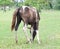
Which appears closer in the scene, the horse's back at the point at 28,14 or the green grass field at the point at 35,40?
the green grass field at the point at 35,40

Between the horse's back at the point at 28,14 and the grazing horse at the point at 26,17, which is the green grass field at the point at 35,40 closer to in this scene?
the grazing horse at the point at 26,17

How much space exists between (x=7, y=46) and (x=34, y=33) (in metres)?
1.65

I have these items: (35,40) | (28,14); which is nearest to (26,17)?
Answer: (28,14)

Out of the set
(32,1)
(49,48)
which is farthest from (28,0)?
(49,48)

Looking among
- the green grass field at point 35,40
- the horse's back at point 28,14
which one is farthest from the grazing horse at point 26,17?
the green grass field at point 35,40

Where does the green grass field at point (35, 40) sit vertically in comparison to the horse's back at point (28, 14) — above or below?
below

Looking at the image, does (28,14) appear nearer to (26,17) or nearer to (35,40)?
(26,17)

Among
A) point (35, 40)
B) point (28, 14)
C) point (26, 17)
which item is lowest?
point (35, 40)

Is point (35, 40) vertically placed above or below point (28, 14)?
below

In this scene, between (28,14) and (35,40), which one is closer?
(28,14)

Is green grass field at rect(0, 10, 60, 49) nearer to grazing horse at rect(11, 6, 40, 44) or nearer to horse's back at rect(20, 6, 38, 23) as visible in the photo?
grazing horse at rect(11, 6, 40, 44)

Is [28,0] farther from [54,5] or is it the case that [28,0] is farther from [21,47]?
[54,5]

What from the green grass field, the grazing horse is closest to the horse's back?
the grazing horse

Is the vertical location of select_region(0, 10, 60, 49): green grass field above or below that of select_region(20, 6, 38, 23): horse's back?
below
